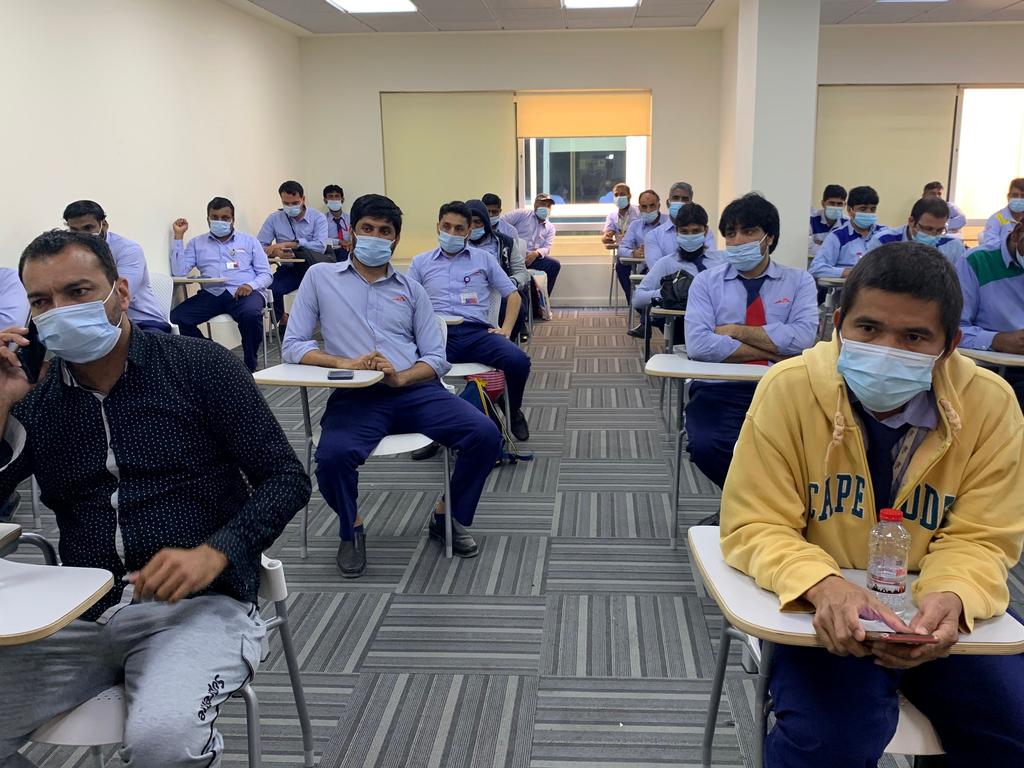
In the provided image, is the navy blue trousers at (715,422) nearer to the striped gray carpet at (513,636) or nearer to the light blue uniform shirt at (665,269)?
the striped gray carpet at (513,636)

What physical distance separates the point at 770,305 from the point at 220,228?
183 inches

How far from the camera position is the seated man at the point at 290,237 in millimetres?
7645

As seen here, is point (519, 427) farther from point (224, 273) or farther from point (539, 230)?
point (539, 230)

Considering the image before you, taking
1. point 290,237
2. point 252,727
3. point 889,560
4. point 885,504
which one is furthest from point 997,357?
point 290,237

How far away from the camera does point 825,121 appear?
8977 millimetres

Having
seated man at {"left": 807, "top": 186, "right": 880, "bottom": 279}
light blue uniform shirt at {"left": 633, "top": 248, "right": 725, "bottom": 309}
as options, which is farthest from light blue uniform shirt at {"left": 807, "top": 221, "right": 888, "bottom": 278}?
light blue uniform shirt at {"left": 633, "top": 248, "right": 725, "bottom": 309}

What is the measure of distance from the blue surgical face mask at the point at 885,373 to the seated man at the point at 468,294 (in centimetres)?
300

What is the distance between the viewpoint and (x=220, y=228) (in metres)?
6.36

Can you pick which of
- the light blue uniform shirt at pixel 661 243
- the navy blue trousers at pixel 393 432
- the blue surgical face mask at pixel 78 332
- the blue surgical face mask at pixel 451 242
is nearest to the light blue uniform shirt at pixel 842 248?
the light blue uniform shirt at pixel 661 243

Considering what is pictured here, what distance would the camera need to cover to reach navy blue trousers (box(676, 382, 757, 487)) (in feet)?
9.29

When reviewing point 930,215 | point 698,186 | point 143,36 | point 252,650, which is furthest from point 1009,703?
point 698,186

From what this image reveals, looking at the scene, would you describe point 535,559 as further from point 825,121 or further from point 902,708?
point 825,121

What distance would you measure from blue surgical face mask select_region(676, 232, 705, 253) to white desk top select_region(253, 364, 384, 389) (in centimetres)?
267

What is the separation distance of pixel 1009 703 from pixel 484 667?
1449mm
